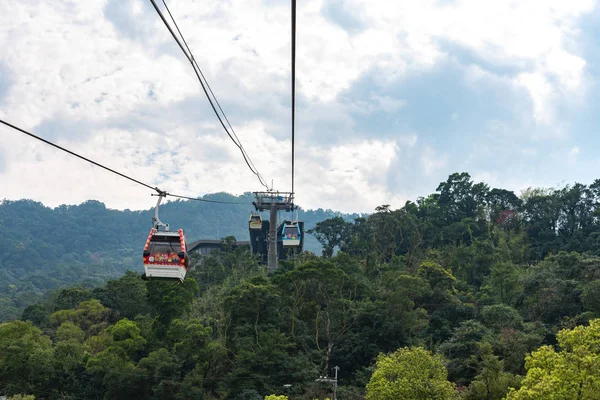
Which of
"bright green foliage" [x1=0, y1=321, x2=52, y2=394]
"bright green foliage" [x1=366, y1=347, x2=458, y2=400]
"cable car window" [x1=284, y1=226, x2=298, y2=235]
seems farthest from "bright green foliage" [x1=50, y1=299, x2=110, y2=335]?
"bright green foliage" [x1=366, y1=347, x2=458, y2=400]

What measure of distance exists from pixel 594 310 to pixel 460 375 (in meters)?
9.81

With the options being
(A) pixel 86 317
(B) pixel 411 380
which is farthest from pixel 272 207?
(B) pixel 411 380

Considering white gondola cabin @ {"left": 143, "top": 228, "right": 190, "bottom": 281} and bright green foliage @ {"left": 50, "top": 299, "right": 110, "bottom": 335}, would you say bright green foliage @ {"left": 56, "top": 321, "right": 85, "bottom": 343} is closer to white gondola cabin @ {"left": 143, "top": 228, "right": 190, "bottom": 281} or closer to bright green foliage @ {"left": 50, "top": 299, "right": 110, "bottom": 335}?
bright green foliage @ {"left": 50, "top": 299, "right": 110, "bottom": 335}

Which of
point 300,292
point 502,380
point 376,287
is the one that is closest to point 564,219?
point 376,287

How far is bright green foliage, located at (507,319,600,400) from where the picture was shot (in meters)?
15.8

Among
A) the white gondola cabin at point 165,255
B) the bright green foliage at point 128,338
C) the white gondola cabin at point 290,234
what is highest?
the white gondola cabin at point 290,234

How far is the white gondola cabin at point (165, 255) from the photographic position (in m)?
15.6

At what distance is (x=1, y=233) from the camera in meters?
195

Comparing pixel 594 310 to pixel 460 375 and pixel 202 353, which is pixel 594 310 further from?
pixel 202 353

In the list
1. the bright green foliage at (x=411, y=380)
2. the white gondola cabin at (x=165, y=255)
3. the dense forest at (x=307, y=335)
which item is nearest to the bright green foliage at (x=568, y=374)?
the bright green foliage at (x=411, y=380)

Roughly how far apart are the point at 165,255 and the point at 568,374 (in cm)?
1133

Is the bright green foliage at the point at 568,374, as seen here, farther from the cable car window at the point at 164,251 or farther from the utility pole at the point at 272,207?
the utility pole at the point at 272,207

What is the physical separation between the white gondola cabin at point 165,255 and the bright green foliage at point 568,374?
390 inches

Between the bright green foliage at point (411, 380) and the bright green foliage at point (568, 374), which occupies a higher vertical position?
the bright green foliage at point (568, 374)
